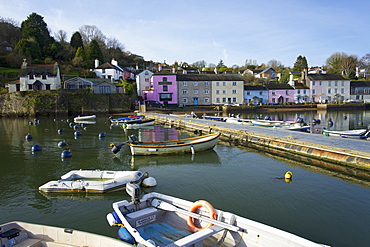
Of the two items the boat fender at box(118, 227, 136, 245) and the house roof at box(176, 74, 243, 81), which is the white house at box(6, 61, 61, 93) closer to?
the house roof at box(176, 74, 243, 81)

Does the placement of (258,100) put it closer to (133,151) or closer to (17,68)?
(133,151)

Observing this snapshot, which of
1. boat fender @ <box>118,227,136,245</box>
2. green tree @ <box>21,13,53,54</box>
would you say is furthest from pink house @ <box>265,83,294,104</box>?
green tree @ <box>21,13,53,54</box>

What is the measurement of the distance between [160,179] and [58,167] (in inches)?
293

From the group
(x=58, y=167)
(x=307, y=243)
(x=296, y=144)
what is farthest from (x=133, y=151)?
(x=307, y=243)

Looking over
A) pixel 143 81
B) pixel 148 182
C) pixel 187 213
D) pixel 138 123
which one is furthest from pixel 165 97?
pixel 187 213

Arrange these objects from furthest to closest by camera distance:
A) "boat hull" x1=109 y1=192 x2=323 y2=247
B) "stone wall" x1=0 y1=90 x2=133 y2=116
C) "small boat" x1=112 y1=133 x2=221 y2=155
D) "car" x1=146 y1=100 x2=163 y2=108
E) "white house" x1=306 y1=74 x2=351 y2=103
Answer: "white house" x1=306 y1=74 x2=351 y2=103
"car" x1=146 y1=100 x2=163 y2=108
"stone wall" x1=0 y1=90 x2=133 y2=116
"small boat" x1=112 y1=133 x2=221 y2=155
"boat hull" x1=109 y1=192 x2=323 y2=247

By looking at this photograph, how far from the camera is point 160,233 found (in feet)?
25.7

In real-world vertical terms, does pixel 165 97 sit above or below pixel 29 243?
above

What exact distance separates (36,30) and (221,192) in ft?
307

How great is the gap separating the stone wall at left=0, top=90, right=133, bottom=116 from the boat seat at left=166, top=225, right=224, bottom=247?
2230 inches

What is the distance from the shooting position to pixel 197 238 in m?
6.57

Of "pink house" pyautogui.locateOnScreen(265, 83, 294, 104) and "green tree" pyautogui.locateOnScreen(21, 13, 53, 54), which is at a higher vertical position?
"green tree" pyautogui.locateOnScreen(21, 13, 53, 54)

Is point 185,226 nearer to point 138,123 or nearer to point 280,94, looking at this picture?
point 138,123

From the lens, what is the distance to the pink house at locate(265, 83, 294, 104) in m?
72.7
